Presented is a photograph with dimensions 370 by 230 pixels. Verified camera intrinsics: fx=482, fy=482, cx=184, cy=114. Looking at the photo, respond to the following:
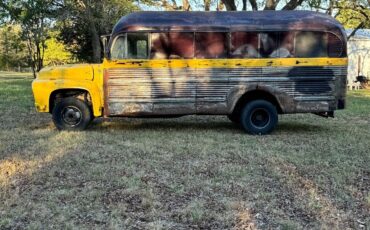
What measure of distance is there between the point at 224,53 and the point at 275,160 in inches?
125

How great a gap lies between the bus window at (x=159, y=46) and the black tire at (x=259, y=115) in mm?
2128

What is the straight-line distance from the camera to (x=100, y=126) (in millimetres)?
11477

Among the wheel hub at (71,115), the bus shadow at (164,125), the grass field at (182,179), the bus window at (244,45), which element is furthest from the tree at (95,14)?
the bus window at (244,45)

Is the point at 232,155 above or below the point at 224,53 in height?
below

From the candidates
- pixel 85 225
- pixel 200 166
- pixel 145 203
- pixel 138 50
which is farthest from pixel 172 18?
pixel 85 225

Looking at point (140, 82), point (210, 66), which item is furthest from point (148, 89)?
point (210, 66)

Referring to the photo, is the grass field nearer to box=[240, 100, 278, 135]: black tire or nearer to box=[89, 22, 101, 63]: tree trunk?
box=[240, 100, 278, 135]: black tire

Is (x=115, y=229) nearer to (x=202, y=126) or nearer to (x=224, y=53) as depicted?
(x=224, y=53)

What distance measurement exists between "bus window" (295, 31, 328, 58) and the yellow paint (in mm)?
137

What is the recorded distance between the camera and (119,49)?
1013 cm

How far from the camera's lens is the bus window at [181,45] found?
10070 mm

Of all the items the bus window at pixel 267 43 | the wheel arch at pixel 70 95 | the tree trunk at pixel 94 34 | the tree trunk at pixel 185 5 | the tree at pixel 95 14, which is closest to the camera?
the bus window at pixel 267 43

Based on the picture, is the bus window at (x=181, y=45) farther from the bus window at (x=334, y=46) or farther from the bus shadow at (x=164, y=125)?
the bus window at (x=334, y=46)

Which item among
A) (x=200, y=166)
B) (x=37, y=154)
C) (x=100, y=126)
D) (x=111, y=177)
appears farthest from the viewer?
(x=100, y=126)
